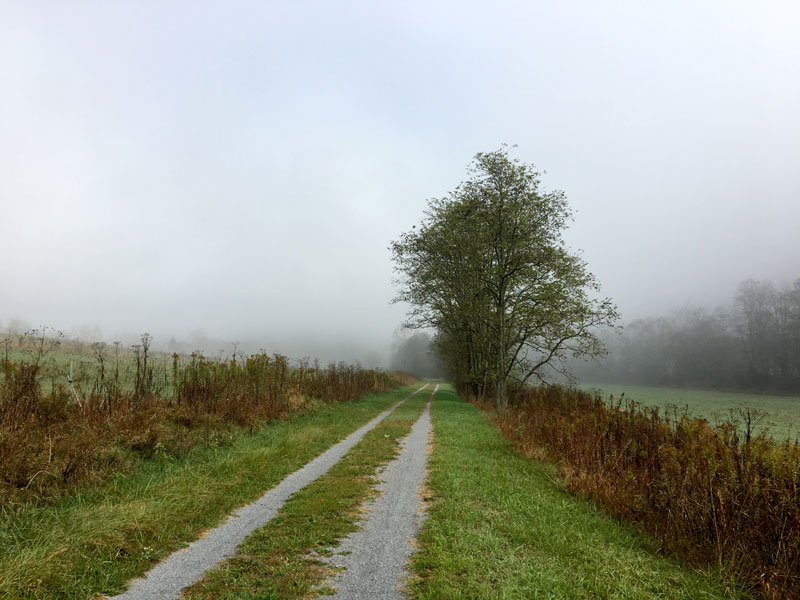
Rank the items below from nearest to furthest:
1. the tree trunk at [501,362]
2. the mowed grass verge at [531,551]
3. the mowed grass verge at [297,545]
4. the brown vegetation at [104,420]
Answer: the mowed grass verge at [297,545] < the mowed grass verge at [531,551] < the brown vegetation at [104,420] < the tree trunk at [501,362]

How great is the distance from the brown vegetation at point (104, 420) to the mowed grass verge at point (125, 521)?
412 mm

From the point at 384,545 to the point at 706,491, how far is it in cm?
453

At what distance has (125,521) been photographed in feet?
15.7

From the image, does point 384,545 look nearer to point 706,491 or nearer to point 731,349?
point 706,491

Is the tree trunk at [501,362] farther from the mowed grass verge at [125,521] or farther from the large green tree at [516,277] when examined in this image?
the mowed grass verge at [125,521]

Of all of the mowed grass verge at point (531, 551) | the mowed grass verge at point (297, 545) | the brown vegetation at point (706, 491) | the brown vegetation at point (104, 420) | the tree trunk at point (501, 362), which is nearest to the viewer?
the mowed grass verge at point (297, 545)

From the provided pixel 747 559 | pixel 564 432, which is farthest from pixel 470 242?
pixel 747 559

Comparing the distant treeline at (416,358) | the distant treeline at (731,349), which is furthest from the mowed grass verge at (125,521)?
the distant treeline at (416,358)

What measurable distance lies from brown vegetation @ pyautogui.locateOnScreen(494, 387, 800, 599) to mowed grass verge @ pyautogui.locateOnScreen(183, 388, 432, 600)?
418 centimetres

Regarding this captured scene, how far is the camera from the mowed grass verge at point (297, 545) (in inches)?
144

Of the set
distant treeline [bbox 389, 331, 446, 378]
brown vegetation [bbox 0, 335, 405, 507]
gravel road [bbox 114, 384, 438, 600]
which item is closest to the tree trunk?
brown vegetation [bbox 0, 335, 405, 507]

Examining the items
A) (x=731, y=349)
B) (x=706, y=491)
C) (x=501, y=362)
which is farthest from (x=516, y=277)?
(x=731, y=349)

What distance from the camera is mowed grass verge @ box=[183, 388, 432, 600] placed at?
144 inches

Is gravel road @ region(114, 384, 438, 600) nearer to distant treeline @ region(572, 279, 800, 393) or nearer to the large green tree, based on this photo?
the large green tree
